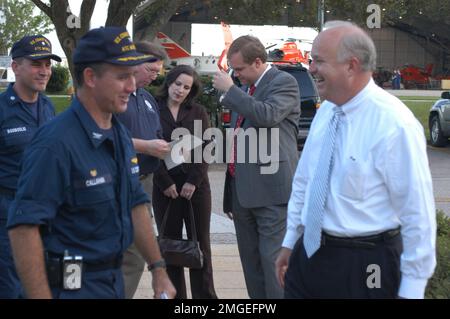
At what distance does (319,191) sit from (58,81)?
38.0 meters

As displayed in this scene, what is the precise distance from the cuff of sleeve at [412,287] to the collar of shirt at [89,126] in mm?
1413

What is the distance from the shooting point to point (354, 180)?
3.63 m

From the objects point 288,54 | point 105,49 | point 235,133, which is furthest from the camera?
point 288,54

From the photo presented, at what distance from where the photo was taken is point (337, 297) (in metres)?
3.79

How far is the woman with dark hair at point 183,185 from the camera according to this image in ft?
21.4

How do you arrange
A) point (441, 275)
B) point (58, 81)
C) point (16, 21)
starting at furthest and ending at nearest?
point (16, 21) < point (58, 81) < point (441, 275)

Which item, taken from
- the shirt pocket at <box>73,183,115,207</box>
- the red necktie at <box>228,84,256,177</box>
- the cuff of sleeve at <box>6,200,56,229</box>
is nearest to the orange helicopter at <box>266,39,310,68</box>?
the red necktie at <box>228,84,256,177</box>

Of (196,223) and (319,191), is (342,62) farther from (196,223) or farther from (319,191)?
(196,223)

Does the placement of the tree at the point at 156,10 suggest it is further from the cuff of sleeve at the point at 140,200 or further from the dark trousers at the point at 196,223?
the cuff of sleeve at the point at 140,200

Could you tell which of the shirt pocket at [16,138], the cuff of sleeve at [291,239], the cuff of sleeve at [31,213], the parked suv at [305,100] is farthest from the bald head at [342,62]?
the parked suv at [305,100]

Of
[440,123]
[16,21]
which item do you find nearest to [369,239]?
[440,123]
